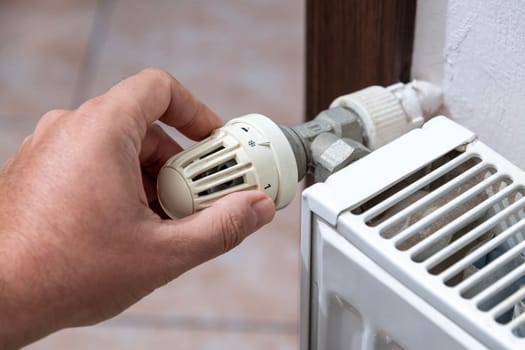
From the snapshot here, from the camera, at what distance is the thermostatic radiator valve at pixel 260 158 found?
1.21 feet

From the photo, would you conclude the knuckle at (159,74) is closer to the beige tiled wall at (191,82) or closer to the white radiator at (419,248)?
the white radiator at (419,248)

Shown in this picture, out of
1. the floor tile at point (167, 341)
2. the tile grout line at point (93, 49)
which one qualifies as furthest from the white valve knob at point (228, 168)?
the tile grout line at point (93, 49)

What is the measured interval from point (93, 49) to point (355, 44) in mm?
894

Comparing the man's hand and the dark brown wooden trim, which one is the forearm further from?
the dark brown wooden trim

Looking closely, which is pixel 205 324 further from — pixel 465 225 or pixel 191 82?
pixel 465 225

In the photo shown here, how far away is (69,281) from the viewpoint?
1.13 feet

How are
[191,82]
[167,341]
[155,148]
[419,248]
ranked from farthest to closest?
[191,82]
[167,341]
[155,148]
[419,248]

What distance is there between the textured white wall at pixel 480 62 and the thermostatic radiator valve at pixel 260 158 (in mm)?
64

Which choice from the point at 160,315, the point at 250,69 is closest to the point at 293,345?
the point at 160,315

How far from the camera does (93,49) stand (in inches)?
51.0

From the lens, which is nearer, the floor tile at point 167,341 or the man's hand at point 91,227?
the man's hand at point 91,227

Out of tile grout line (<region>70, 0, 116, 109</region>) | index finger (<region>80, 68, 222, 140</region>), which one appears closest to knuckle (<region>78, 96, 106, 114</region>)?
index finger (<region>80, 68, 222, 140</region>)

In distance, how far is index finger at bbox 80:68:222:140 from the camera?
369 mm

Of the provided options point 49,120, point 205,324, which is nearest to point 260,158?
point 49,120
